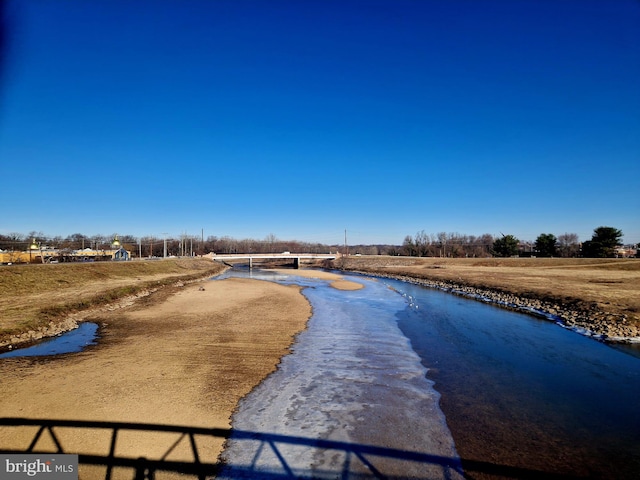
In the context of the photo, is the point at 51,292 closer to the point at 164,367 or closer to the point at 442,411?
the point at 164,367

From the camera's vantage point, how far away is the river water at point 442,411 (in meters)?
7.80

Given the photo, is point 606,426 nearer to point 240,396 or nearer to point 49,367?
point 240,396

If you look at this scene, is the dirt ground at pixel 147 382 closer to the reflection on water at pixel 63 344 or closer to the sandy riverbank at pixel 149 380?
the sandy riverbank at pixel 149 380

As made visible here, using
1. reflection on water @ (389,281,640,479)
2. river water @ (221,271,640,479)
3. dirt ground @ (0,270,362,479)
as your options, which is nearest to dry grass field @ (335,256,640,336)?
reflection on water @ (389,281,640,479)

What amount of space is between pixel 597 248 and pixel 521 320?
68.7 m

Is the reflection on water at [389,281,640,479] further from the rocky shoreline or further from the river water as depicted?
the rocky shoreline

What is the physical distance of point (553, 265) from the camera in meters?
63.9

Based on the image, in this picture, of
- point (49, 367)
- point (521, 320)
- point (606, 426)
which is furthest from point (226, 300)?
point (606, 426)

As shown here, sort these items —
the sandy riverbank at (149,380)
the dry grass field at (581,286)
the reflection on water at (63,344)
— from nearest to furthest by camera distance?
the sandy riverbank at (149,380)
the reflection on water at (63,344)
the dry grass field at (581,286)

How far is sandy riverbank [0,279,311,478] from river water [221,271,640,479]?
43.7 inches

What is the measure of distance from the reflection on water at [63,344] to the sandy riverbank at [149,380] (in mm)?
944

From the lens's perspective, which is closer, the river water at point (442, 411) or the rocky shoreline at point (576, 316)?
the river water at point (442, 411)

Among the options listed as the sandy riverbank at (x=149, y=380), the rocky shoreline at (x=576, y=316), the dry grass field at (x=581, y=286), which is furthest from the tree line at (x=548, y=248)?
the sandy riverbank at (x=149, y=380)

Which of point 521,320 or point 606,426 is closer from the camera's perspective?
point 606,426
